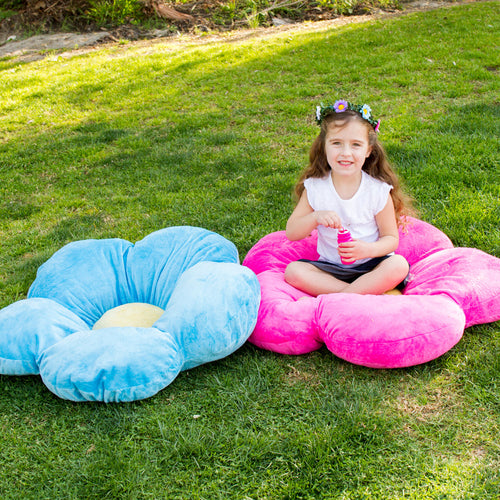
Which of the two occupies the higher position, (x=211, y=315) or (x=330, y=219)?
(x=330, y=219)

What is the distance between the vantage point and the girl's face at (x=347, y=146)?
9.46 ft

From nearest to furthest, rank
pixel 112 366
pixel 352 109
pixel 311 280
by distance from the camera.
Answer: pixel 112 366 < pixel 352 109 < pixel 311 280

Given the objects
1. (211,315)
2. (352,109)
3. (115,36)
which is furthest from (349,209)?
(115,36)

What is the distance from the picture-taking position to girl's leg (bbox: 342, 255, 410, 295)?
2.93 metres

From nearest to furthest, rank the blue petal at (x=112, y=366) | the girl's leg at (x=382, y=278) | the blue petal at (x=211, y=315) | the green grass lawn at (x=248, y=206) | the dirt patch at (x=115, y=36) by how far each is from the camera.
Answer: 1. the green grass lawn at (x=248, y=206)
2. the blue petal at (x=112, y=366)
3. the blue petal at (x=211, y=315)
4. the girl's leg at (x=382, y=278)
5. the dirt patch at (x=115, y=36)

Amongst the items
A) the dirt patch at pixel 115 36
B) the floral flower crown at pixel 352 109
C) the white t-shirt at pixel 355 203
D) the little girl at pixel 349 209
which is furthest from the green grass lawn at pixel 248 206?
the floral flower crown at pixel 352 109

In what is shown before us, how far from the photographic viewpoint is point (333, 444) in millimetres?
2162

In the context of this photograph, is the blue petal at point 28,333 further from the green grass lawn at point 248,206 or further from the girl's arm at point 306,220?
the girl's arm at point 306,220

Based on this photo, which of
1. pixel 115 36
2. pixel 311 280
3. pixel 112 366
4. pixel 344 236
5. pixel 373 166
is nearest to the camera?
pixel 112 366

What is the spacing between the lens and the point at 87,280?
3072 mm

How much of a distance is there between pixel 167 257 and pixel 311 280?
859mm

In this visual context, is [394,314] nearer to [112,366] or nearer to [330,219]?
[330,219]

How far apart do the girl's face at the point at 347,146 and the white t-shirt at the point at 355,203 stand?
16 centimetres

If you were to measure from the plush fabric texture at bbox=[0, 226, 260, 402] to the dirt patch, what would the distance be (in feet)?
23.4
